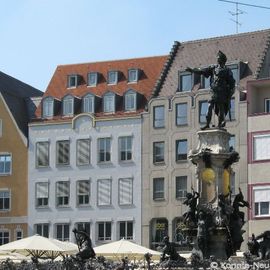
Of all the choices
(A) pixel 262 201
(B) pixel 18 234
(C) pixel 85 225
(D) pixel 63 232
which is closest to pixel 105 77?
(C) pixel 85 225

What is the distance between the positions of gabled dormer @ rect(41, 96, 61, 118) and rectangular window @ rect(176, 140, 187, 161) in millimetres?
11388

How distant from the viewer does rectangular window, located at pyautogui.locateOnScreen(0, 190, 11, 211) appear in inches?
2992

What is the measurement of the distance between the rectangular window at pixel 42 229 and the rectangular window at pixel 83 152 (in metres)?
5.59

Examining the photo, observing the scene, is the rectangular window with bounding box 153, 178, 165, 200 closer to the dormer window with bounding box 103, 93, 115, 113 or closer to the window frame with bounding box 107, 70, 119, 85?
the dormer window with bounding box 103, 93, 115, 113

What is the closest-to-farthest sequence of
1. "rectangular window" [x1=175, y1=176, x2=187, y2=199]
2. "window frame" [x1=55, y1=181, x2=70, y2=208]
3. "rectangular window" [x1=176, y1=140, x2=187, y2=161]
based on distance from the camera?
"rectangular window" [x1=175, y1=176, x2=187, y2=199] < "rectangular window" [x1=176, y1=140, x2=187, y2=161] < "window frame" [x1=55, y1=181, x2=70, y2=208]

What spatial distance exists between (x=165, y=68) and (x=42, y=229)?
15707mm

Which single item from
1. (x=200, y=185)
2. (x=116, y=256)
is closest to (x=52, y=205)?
(x=116, y=256)

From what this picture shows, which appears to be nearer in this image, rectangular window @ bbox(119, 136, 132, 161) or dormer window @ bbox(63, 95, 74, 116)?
rectangular window @ bbox(119, 136, 132, 161)

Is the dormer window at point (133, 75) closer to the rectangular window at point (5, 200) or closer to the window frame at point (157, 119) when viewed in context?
the window frame at point (157, 119)

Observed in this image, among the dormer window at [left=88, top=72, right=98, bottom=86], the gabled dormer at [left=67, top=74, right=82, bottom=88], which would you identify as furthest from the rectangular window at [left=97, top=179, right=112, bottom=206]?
the gabled dormer at [left=67, top=74, right=82, bottom=88]

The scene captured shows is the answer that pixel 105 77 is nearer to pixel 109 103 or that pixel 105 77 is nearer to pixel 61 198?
pixel 109 103

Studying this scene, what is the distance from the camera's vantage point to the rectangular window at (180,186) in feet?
228

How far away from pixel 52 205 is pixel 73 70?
1155 centimetres

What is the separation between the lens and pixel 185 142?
229 ft
